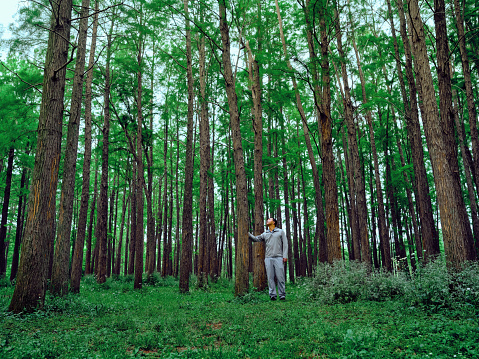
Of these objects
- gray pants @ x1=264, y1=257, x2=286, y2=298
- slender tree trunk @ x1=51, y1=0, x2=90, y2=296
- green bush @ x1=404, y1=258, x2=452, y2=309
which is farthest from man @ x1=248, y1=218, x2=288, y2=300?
slender tree trunk @ x1=51, y1=0, x2=90, y2=296

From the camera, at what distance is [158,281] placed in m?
17.6

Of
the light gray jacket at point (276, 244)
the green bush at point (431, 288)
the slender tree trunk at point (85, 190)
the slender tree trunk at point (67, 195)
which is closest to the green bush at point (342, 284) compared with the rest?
the light gray jacket at point (276, 244)

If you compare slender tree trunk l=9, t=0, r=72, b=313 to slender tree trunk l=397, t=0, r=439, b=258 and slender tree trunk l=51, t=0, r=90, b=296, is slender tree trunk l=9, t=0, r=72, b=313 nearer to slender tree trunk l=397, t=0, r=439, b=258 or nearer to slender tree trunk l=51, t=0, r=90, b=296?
slender tree trunk l=51, t=0, r=90, b=296

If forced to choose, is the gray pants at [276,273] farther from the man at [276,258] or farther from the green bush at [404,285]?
the green bush at [404,285]

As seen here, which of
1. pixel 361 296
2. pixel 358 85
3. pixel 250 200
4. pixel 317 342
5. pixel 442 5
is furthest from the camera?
pixel 250 200

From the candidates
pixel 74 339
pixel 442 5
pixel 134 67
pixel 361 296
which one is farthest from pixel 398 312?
pixel 134 67

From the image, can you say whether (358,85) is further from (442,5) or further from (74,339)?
(74,339)

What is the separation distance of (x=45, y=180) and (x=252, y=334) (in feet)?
18.7

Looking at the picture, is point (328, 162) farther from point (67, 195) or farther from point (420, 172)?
point (67, 195)

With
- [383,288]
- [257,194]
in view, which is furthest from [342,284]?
[257,194]

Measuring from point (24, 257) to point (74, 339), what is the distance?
3.19 meters

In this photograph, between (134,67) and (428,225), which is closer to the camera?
(428,225)

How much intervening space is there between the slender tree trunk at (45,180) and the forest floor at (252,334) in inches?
22.2

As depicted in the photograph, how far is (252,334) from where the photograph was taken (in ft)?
15.4
